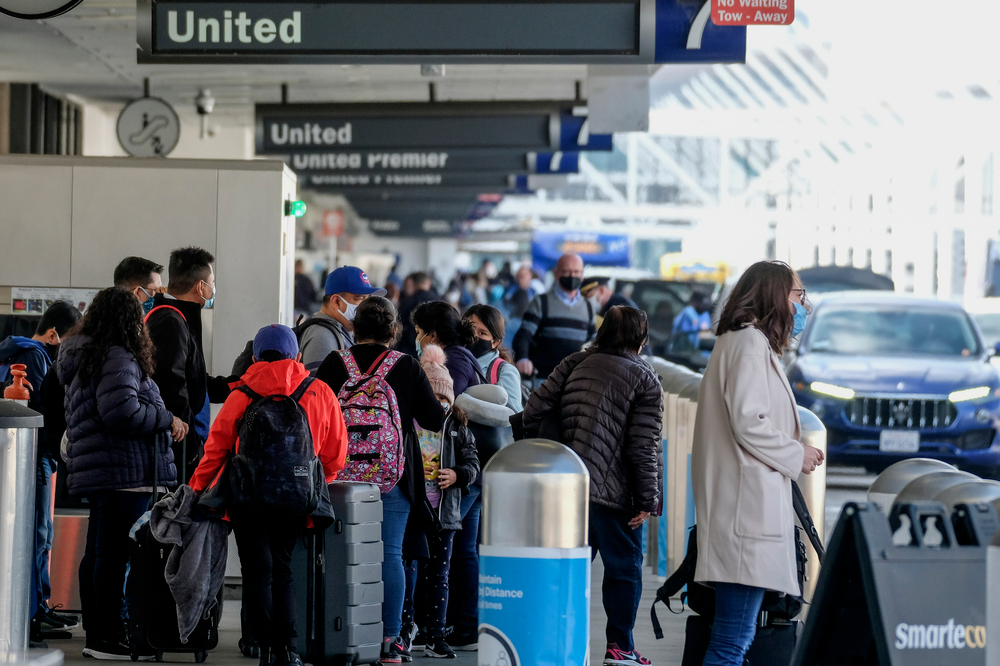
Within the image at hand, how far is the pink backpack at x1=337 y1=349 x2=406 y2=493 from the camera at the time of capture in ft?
20.2

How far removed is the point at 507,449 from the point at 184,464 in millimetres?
2961

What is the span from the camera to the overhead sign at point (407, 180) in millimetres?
18156

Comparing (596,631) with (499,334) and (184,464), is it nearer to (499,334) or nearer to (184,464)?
(499,334)

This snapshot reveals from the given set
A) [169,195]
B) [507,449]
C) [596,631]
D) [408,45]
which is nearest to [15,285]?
[169,195]

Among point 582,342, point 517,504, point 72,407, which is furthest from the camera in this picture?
point 582,342

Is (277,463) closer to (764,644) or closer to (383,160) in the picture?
(764,644)

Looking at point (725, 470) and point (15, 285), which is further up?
point (15, 285)

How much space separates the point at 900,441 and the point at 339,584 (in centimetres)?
816

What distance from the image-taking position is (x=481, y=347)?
7.42 meters

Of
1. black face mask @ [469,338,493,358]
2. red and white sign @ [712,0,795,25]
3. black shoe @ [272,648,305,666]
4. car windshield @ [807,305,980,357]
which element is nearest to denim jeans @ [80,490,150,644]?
black shoe @ [272,648,305,666]

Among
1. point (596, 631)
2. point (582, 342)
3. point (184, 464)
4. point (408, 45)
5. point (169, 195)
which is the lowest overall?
point (596, 631)

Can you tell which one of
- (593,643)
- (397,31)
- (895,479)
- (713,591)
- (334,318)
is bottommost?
(593,643)

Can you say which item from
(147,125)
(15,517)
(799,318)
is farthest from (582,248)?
(15,517)

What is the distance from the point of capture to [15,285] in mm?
8758
